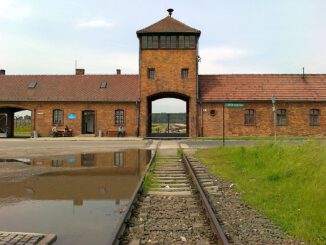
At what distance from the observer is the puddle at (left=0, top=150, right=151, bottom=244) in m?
5.18

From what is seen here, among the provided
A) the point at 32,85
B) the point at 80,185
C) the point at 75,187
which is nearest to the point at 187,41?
the point at 32,85

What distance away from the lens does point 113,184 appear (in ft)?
29.9

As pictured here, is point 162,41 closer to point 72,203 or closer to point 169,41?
point 169,41

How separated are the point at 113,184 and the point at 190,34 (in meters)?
25.4

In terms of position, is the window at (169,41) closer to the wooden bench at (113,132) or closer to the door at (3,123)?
the wooden bench at (113,132)

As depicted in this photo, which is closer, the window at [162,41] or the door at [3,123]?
the window at [162,41]

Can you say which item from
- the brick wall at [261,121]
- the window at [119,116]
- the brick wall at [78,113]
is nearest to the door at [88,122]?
the brick wall at [78,113]

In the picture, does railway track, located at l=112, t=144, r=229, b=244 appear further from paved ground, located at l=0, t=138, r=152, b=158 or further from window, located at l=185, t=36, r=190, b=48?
window, located at l=185, t=36, r=190, b=48

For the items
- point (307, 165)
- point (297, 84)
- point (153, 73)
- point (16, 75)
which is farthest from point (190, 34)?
point (307, 165)

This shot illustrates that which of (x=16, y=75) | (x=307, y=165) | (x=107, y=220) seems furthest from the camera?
(x=16, y=75)

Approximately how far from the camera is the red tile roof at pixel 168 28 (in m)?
32.1

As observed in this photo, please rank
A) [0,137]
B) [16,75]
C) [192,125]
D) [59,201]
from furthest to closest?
[16,75] → [0,137] → [192,125] → [59,201]

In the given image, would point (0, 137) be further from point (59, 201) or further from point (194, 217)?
point (194, 217)

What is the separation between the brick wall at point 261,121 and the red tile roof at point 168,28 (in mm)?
6864
